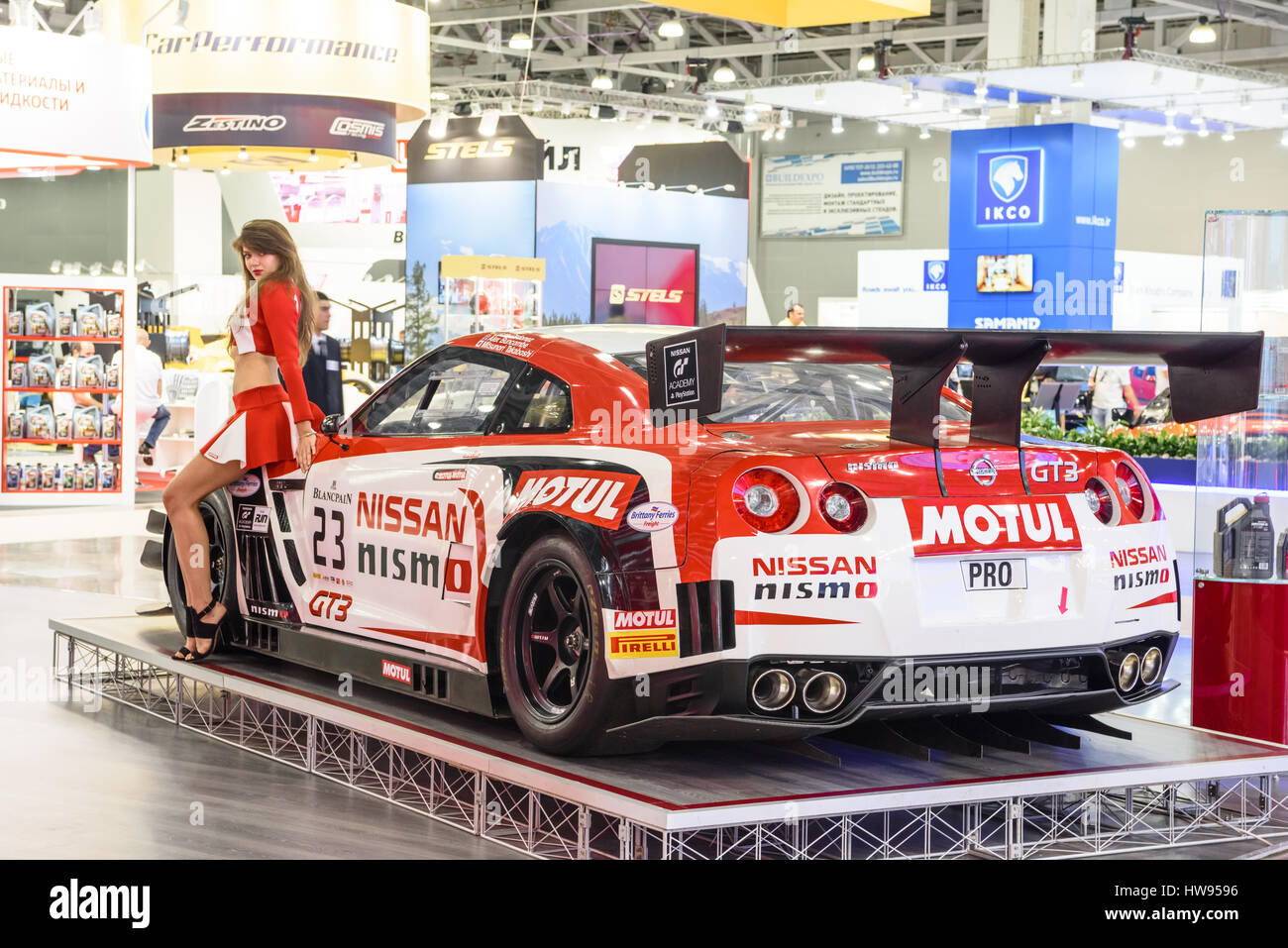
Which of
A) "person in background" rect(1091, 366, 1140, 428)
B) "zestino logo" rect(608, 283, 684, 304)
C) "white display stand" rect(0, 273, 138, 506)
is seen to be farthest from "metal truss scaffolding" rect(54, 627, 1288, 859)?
"zestino logo" rect(608, 283, 684, 304)

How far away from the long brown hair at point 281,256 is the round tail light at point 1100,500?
103 inches

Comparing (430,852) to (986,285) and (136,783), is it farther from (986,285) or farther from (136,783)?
(986,285)

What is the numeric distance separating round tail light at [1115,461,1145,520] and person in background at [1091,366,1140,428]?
12246 mm

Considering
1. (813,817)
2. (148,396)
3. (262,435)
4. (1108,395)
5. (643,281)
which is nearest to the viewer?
(813,817)

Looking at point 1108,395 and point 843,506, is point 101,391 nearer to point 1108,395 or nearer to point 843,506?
point 1108,395

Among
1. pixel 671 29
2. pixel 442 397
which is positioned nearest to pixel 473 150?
pixel 671 29

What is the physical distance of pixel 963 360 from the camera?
13.6 feet

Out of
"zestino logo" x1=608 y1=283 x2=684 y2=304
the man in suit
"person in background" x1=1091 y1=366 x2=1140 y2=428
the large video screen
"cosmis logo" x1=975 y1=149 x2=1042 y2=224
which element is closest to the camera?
the man in suit

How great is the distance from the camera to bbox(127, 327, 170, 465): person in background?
49.6 ft

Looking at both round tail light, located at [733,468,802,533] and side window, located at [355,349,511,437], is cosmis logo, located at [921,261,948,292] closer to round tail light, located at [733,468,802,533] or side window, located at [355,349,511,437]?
side window, located at [355,349,511,437]

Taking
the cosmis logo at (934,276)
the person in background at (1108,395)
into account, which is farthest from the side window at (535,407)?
the cosmis logo at (934,276)

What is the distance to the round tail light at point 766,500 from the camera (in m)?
3.70

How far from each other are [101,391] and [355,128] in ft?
11.7
